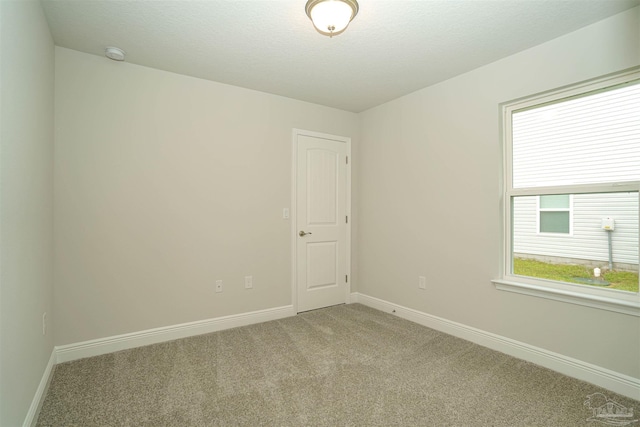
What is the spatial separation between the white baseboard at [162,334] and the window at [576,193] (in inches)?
94.5

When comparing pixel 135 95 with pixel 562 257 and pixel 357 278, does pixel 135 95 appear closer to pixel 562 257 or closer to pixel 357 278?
pixel 357 278

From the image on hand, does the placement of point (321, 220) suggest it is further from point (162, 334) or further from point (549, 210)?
point (549, 210)

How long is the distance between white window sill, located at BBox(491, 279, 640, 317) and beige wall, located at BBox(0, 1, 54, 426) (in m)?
3.26

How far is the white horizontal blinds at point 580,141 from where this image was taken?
2100mm

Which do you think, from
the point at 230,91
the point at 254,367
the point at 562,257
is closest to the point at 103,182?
the point at 230,91

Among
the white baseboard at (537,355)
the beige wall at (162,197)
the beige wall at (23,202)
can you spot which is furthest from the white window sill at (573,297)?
the beige wall at (23,202)

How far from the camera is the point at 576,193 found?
2.32 meters

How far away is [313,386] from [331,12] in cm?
244

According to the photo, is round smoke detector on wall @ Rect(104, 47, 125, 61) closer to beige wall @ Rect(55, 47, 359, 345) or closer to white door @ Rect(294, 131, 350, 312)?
beige wall @ Rect(55, 47, 359, 345)

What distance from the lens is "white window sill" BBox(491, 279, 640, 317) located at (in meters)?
2.00

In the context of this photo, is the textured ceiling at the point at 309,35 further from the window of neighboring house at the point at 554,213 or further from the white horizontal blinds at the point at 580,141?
the window of neighboring house at the point at 554,213

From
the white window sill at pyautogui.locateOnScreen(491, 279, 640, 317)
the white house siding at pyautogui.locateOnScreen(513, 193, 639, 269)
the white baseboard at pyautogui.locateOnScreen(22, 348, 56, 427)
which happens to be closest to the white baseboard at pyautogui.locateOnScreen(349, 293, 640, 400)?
the white window sill at pyautogui.locateOnScreen(491, 279, 640, 317)

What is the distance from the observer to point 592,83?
2209 mm

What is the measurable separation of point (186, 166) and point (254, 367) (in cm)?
195
